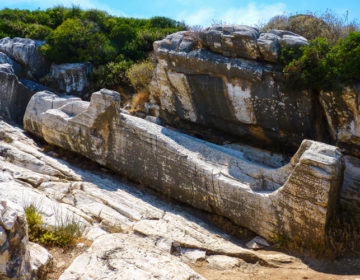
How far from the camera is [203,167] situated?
24.9 feet

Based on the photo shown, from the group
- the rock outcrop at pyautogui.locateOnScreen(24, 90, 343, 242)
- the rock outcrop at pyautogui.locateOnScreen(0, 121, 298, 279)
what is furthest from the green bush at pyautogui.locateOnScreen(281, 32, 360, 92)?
the rock outcrop at pyautogui.locateOnScreen(0, 121, 298, 279)

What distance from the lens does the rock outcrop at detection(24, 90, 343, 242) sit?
251 inches

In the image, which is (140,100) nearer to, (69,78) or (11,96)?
(69,78)

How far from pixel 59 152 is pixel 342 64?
24.9 feet

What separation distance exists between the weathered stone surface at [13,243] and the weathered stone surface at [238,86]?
6.00 metres

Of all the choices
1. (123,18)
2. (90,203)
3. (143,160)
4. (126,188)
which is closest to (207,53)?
(143,160)

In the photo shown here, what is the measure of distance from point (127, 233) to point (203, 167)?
2.27 metres

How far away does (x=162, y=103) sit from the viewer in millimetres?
10594

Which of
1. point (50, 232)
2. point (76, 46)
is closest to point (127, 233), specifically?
point (50, 232)

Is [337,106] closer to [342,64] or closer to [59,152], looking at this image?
[342,64]

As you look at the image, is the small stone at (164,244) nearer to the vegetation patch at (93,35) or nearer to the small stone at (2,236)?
the small stone at (2,236)

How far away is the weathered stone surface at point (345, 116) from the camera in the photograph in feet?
23.9

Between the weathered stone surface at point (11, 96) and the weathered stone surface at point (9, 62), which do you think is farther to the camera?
the weathered stone surface at point (9, 62)

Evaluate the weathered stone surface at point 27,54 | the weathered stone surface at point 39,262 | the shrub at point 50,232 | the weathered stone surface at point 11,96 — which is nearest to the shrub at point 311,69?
the shrub at point 50,232
